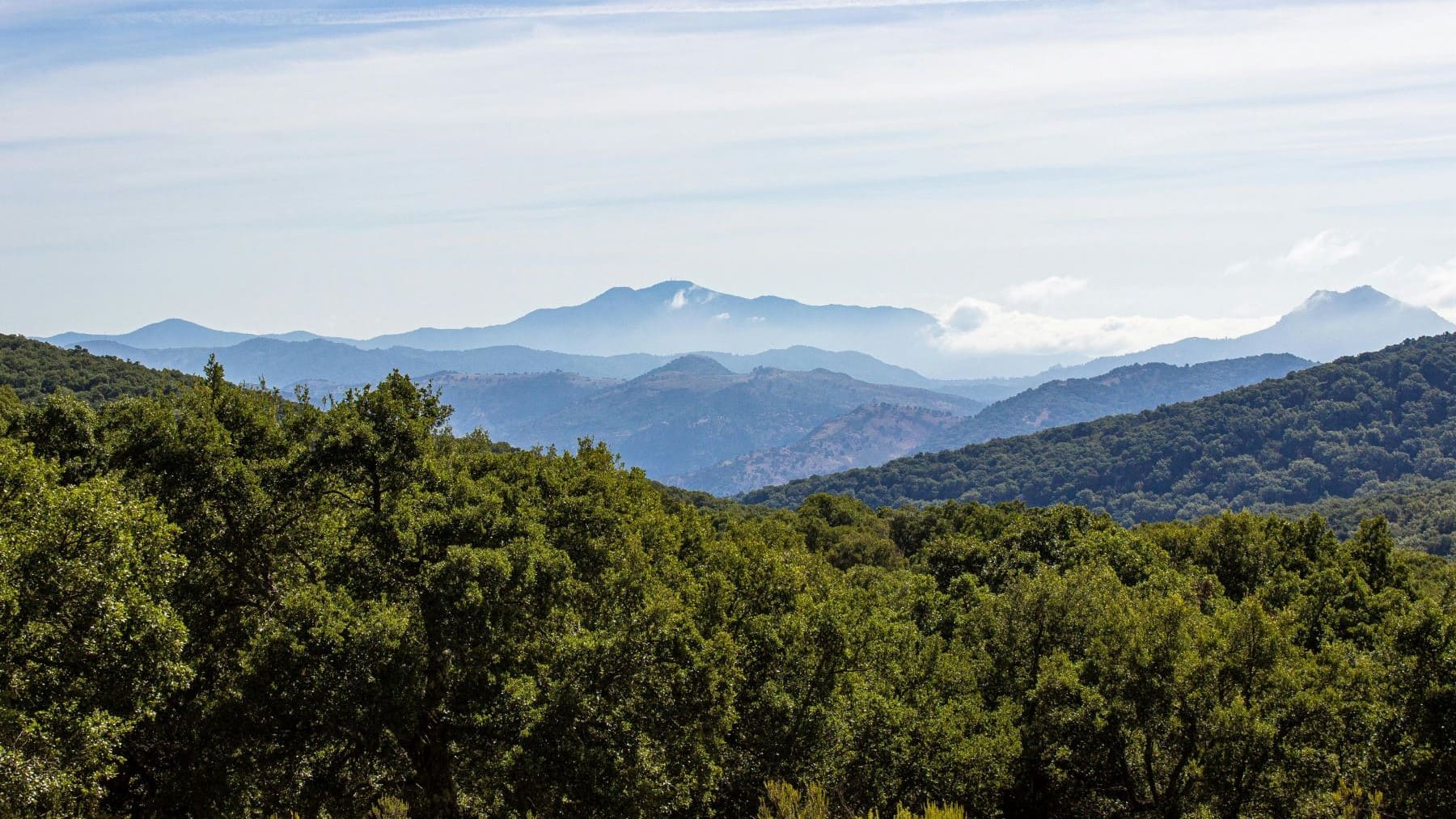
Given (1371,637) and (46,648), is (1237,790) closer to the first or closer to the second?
(1371,637)

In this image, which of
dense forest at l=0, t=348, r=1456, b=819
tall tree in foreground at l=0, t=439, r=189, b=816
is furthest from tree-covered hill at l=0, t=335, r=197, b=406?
tall tree in foreground at l=0, t=439, r=189, b=816

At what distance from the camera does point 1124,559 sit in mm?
44531

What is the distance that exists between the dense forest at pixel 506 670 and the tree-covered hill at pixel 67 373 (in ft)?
248

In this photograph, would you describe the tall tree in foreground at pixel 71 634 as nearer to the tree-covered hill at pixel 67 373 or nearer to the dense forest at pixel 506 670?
the dense forest at pixel 506 670

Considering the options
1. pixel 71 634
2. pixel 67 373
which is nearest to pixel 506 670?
pixel 71 634

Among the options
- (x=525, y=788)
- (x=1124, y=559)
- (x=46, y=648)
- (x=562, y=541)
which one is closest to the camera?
(x=46, y=648)

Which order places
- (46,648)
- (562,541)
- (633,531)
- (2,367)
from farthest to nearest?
1. (2,367)
2. (633,531)
3. (562,541)
4. (46,648)

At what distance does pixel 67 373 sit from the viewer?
322ft

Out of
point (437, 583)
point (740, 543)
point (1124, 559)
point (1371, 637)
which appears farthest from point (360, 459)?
point (1124, 559)

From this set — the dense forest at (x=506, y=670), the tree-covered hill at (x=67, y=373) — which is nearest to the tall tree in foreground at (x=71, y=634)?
the dense forest at (x=506, y=670)

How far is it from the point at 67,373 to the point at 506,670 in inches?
3969

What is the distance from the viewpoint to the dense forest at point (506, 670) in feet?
50.7

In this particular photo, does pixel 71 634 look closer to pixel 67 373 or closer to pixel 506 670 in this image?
pixel 506 670

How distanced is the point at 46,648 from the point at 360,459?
7.16 m
